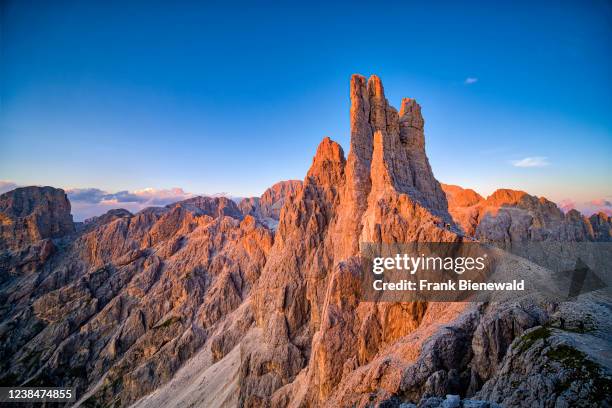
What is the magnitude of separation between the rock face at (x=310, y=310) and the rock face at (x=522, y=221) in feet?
2.67

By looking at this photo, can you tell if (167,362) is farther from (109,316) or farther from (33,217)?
(33,217)

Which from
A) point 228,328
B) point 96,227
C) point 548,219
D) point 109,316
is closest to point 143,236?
point 96,227

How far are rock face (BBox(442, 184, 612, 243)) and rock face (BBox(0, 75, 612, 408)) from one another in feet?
2.67

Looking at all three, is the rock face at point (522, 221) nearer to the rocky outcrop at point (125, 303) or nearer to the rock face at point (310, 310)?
the rock face at point (310, 310)

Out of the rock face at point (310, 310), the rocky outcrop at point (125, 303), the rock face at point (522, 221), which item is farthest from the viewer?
the rock face at point (522, 221)

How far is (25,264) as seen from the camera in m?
175

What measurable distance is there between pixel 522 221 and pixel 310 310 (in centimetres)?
10886

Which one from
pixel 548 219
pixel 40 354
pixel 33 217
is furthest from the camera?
pixel 33 217

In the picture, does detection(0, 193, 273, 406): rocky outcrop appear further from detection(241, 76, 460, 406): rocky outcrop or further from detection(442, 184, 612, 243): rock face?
detection(442, 184, 612, 243): rock face

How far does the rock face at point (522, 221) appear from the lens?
138 meters

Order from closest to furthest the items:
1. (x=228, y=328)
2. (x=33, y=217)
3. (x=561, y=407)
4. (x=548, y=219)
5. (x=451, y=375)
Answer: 1. (x=561, y=407)
2. (x=451, y=375)
3. (x=228, y=328)
4. (x=548, y=219)
5. (x=33, y=217)

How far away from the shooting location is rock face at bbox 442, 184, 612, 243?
13750cm

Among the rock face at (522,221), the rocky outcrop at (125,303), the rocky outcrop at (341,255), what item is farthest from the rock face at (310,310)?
the rock face at (522,221)

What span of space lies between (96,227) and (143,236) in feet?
123
